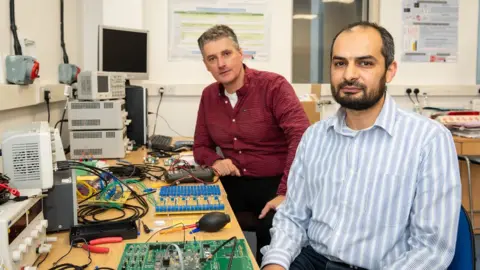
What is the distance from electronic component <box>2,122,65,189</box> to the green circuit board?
11.8 inches

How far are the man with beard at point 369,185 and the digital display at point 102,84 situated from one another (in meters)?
1.26

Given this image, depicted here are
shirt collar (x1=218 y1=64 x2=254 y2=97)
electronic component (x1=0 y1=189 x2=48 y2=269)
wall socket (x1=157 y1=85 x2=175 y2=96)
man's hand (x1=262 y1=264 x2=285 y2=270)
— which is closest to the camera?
electronic component (x1=0 y1=189 x2=48 y2=269)

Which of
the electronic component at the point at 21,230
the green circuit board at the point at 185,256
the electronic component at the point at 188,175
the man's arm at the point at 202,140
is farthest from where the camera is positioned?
the man's arm at the point at 202,140

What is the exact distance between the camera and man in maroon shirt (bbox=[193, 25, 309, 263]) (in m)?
2.01

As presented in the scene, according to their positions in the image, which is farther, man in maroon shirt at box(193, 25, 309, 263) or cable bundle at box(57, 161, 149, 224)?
man in maroon shirt at box(193, 25, 309, 263)

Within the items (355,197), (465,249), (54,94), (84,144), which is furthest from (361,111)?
(54,94)

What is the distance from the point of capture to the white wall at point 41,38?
5.99ft

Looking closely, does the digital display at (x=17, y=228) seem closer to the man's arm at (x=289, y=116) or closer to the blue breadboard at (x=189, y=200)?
the blue breadboard at (x=189, y=200)

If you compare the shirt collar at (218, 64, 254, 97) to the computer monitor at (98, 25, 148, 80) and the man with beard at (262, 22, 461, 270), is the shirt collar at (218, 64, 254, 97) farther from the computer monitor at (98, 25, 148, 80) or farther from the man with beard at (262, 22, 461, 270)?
the computer monitor at (98, 25, 148, 80)

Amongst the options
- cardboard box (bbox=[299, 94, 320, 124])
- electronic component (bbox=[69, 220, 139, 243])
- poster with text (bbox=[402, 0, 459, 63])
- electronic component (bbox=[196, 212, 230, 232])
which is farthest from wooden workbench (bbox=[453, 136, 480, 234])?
electronic component (bbox=[69, 220, 139, 243])

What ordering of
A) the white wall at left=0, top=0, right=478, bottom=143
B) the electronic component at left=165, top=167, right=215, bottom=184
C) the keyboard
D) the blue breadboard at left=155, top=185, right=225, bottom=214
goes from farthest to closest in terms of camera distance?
the white wall at left=0, top=0, right=478, bottom=143
the keyboard
the electronic component at left=165, top=167, right=215, bottom=184
the blue breadboard at left=155, top=185, right=225, bottom=214

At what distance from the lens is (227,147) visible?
2.16 m

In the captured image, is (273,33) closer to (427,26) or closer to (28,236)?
(427,26)

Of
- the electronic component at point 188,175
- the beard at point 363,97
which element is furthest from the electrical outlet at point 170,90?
the beard at point 363,97
